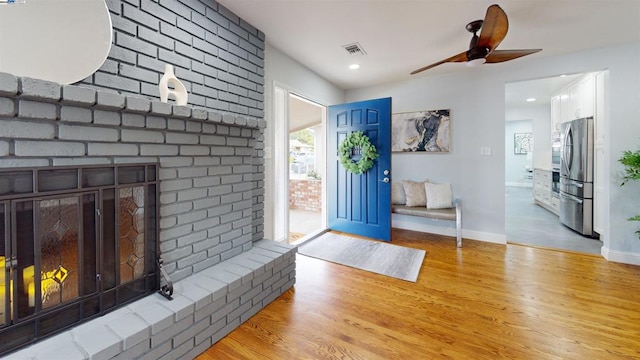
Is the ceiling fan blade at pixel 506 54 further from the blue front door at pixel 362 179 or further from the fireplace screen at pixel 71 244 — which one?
the fireplace screen at pixel 71 244

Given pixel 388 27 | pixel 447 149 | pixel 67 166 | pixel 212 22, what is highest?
pixel 388 27

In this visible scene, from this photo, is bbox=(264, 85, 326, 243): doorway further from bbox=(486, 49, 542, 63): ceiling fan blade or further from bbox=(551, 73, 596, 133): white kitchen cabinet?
bbox=(551, 73, 596, 133): white kitchen cabinet

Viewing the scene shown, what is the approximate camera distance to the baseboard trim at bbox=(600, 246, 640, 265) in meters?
2.78

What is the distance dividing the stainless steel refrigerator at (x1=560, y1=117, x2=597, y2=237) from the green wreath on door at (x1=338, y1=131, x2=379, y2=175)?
283cm

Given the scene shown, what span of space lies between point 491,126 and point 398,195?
60.6 inches

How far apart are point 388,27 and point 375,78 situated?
60.9 inches

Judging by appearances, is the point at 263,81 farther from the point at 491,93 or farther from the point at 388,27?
the point at 491,93

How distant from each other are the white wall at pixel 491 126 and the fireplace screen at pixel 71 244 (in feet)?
11.8

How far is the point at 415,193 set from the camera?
12.5ft

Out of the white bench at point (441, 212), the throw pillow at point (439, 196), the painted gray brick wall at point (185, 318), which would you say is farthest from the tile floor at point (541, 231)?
the painted gray brick wall at point (185, 318)

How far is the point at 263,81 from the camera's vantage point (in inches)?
102

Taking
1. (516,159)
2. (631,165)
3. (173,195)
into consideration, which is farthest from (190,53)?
(516,159)

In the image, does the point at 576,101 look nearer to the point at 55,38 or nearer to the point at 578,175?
the point at 578,175

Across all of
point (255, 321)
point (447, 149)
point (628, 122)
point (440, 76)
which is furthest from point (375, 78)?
point (255, 321)
